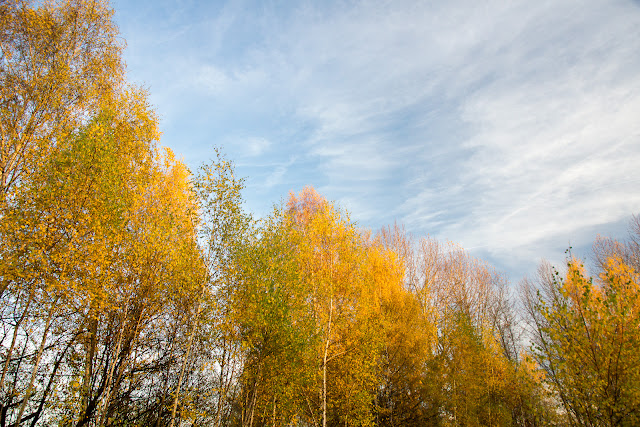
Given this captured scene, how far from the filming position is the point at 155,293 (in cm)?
998

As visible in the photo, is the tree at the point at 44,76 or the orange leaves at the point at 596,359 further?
the tree at the point at 44,76

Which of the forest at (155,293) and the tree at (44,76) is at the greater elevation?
the tree at (44,76)

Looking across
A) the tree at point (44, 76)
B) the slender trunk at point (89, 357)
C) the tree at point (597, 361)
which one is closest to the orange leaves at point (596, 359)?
the tree at point (597, 361)

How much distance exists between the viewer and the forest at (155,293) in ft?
23.3

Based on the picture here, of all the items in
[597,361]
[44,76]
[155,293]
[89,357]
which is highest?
[44,76]

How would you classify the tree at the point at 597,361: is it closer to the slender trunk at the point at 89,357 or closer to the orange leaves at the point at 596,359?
the orange leaves at the point at 596,359

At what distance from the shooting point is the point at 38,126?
9453 mm

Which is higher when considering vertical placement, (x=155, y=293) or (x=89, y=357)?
(x=155, y=293)

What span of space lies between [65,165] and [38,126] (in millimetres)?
1723

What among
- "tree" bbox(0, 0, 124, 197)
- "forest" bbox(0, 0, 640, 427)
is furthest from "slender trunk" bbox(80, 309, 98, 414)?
"tree" bbox(0, 0, 124, 197)

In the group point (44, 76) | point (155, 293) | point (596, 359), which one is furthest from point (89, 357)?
point (596, 359)

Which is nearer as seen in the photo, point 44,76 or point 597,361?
point 597,361

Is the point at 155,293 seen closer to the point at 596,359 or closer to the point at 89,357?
the point at 89,357

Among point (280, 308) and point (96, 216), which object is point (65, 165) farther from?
point (280, 308)
